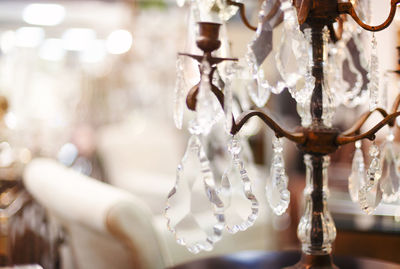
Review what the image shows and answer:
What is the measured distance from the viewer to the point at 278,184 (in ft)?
2.68

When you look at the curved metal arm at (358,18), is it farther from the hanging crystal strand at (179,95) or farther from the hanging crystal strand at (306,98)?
the hanging crystal strand at (179,95)

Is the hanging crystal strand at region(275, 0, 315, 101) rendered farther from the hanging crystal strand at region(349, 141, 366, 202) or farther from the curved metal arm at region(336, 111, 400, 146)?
the hanging crystal strand at region(349, 141, 366, 202)

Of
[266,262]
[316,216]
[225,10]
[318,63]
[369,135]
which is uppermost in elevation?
[225,10]

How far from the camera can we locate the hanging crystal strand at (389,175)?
0.91m

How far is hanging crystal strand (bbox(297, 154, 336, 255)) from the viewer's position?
875 millimetres

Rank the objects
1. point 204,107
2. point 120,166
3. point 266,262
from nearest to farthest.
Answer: point 204,107 < point 266,262 < point 120,166

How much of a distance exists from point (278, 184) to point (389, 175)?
0.88 feet

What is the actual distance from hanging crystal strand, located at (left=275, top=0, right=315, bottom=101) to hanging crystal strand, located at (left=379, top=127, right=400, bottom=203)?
0.76 feet

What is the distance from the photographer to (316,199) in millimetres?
888

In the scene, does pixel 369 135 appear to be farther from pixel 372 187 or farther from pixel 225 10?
pixel 225 10

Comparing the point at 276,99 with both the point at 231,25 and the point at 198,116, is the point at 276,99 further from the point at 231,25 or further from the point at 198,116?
the point at 198,116

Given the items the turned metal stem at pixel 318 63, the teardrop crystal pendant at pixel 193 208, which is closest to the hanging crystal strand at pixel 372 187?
the turned metal stem at pixel 318 63

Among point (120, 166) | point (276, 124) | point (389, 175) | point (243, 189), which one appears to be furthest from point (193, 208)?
point (120, 166)

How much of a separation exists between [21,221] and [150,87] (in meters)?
3.90
